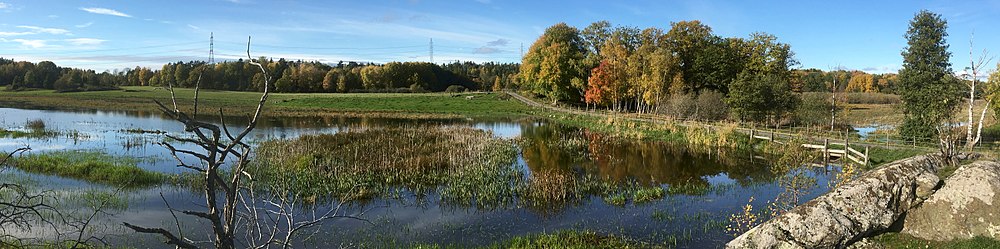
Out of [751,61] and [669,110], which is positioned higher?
[751,61]

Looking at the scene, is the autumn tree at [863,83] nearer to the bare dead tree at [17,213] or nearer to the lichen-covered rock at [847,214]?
the lichen-covered rock at [847,214]

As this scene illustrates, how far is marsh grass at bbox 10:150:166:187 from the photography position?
787 inches

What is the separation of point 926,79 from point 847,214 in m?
30.7

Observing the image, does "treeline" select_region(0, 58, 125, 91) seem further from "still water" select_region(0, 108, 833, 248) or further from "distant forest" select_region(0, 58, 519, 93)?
"still water" select_region(0, 108, 833, 248)

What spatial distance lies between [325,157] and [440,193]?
8969mm

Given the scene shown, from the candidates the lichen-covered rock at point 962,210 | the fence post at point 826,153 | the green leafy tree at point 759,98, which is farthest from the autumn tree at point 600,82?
the lichen-covered rock at point 962,210

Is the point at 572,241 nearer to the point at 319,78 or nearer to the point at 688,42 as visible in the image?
the point at 688,42

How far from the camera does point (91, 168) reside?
21.4 m

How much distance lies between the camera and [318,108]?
6994 centimetres

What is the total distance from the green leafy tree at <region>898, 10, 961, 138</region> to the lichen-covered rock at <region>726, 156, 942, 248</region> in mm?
25670

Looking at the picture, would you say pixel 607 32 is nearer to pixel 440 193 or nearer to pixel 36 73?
pixel 440 193

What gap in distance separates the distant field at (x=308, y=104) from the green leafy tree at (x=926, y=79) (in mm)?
41275

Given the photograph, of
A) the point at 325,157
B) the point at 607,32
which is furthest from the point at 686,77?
the point at 325,157

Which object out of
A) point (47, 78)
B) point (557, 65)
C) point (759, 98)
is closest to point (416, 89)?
point (557, 65)
